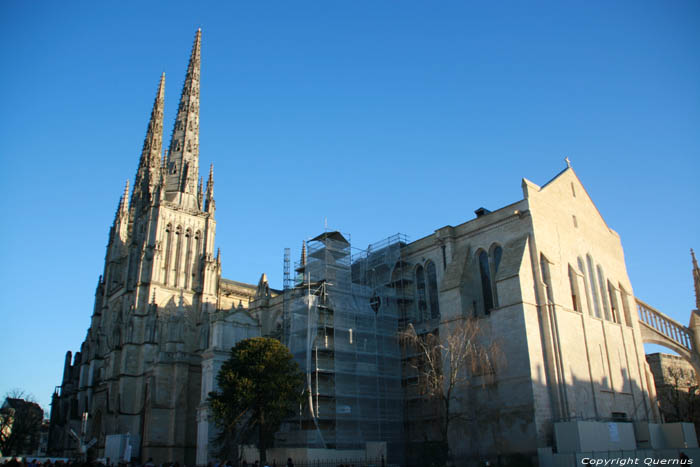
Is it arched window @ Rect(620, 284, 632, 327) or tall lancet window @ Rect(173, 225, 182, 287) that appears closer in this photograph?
arched window @ Rect(620, 284, 632, 327)

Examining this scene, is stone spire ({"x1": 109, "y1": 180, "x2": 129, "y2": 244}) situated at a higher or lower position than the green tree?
higher

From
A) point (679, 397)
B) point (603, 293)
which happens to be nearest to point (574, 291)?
point (603, 293)

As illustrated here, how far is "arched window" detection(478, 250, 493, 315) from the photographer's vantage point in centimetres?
2997

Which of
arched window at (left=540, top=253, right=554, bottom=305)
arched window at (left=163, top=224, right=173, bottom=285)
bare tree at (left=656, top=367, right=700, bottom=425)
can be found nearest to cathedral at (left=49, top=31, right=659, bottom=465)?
arched window at (left=540, top=253, right=554, bottom=305)

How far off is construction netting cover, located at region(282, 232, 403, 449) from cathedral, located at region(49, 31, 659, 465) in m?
0.09

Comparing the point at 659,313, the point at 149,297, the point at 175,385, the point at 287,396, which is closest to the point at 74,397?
the point at 149,297

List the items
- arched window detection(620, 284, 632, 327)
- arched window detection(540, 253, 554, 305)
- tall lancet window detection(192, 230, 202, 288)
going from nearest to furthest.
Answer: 1. arched window detection(540, 253, 554, 305)
2. arched window detection(620, 284, 632, 327)
3. tall lancet window detection(192, 230, 202, 288)

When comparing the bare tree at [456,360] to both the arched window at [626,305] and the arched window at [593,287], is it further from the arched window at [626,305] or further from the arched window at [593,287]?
the arched window at [626,305]

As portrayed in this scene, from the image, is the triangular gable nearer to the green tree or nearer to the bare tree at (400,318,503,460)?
the bare tree at (400,318,503,460)

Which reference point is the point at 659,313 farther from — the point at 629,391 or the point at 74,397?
the point at 74,397

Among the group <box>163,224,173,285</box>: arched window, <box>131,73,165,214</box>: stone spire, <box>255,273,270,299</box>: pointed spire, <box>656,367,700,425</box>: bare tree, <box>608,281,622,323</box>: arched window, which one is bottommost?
<box>656,367,700,425</box>: bare tree

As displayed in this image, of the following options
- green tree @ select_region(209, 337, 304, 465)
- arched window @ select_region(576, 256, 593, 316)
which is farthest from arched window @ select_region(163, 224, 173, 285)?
arched window @ select_region(576, 256, 593, 316)

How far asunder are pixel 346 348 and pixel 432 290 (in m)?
6.87

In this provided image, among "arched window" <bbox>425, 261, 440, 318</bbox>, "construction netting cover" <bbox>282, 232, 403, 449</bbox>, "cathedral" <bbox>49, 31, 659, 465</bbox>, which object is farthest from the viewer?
"arched window" <bbox>425, 261, 440, 318</bbox>
